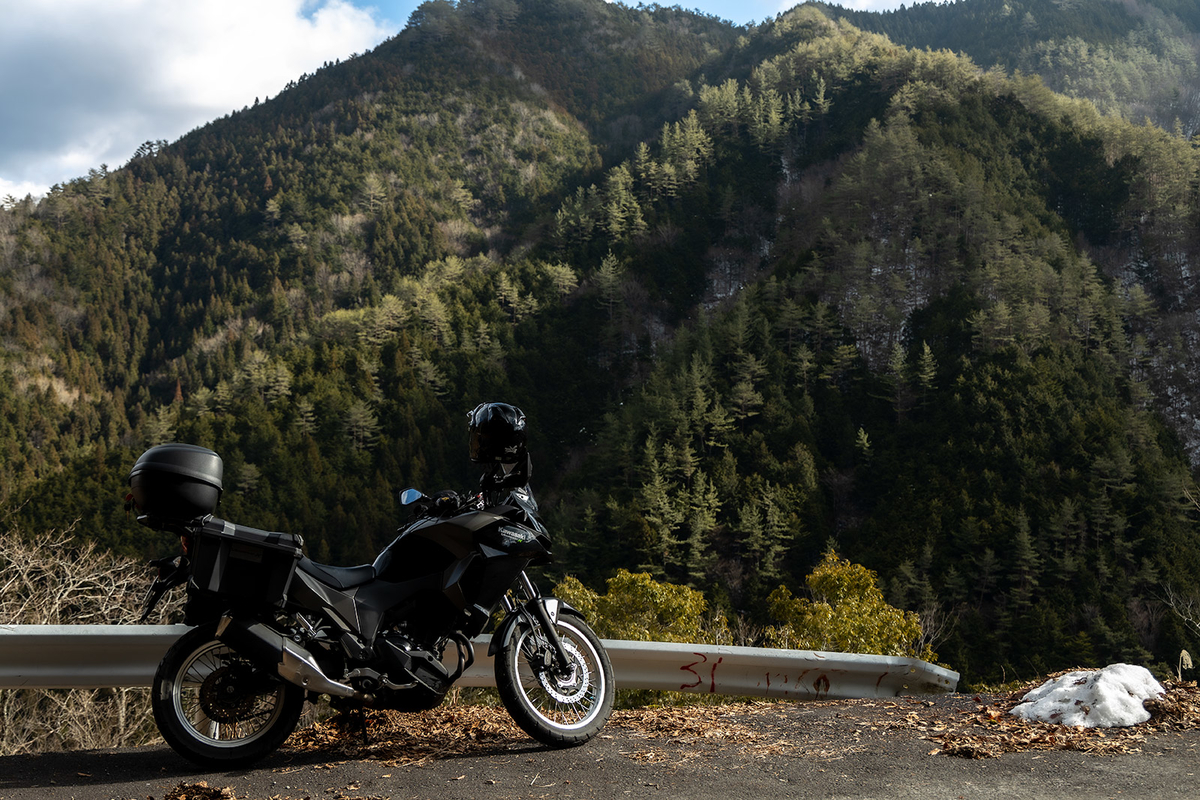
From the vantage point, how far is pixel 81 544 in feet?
205

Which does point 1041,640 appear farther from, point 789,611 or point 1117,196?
point 1117,196

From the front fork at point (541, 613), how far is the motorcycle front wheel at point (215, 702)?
3.63 feet

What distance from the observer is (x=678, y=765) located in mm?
3826

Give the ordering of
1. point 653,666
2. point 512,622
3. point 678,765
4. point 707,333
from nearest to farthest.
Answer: point 678,765, point 512,622, point 653,666, point 707,333

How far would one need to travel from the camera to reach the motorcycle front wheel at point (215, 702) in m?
3.61

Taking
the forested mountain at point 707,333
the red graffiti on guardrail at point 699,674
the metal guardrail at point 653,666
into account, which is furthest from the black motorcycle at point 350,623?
the forested mountain at point 707,333

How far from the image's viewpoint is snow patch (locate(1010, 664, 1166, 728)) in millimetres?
4160

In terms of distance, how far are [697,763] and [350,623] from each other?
1733 mm

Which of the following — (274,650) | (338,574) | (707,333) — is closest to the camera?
(274,650)

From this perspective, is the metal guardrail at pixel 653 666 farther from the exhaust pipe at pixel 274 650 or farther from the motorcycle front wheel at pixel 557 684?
the exhaust pipe at pixel 274 650

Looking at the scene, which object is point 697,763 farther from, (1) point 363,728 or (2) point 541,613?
(1) point 363,728

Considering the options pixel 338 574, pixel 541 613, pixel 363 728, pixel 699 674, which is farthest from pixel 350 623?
pixel 699 674

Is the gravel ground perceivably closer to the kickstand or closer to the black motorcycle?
the kickstand

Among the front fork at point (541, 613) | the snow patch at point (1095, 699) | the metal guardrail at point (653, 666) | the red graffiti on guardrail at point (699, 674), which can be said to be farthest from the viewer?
the red graffiti on guardrail at point (699, 674)
